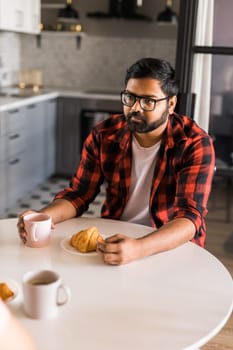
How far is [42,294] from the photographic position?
1.07 m

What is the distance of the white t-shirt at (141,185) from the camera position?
1.92m

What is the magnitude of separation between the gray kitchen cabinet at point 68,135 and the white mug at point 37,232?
3668 millimetres

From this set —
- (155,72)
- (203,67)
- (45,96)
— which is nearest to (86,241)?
(155,72)

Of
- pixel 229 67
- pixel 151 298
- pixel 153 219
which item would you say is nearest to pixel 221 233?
pixel 229 67

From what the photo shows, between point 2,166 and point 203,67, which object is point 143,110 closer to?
point 203,67

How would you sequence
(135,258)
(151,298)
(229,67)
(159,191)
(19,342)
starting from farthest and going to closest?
(229,67)
(159,191)
(135,258)
(151,298)
(19,342)

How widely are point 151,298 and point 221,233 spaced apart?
2.89 metres

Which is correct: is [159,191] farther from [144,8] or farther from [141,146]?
[144,8]

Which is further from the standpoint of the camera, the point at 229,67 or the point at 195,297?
the point at 229,67

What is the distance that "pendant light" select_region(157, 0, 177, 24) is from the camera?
16.7 ft

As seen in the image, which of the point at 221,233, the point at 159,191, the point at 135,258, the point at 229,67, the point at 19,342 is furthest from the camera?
the point at 221,233

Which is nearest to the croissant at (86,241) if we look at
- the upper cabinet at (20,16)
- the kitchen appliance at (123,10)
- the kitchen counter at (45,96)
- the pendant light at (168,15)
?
the kitchen counter at (45,96)

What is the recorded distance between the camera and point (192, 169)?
178cm

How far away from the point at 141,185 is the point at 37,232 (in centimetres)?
58
